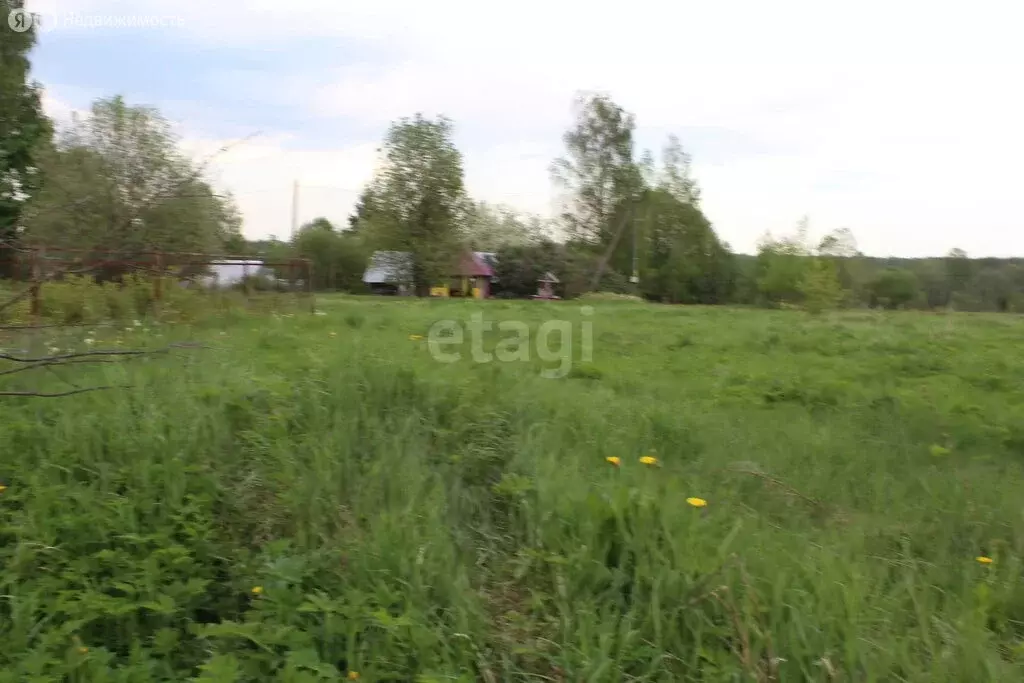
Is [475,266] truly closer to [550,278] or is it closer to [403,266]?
[550,278]

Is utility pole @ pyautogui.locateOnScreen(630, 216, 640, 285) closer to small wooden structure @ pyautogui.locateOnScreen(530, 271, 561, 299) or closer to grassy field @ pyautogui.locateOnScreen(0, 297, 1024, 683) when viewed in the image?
small wooden structure @ pyautogui.locateOnScreen(530, 271, 561, 299)

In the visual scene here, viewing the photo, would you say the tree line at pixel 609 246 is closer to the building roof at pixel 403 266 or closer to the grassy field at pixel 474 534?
the building roof at pixel 403 266

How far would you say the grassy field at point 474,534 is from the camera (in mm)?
2520

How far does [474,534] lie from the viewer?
132 inches

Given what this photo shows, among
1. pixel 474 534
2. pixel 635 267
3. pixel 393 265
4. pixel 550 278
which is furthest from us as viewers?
pixel 635 267

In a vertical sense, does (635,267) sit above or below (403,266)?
above

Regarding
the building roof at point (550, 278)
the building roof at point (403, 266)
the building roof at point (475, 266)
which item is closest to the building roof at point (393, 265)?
the building roof at point (403, 266)

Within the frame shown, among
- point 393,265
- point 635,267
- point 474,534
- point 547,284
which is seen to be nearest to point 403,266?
point 393,265

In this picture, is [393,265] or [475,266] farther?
[475,266]

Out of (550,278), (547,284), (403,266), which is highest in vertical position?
(403,266)

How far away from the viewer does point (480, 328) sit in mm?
10945
